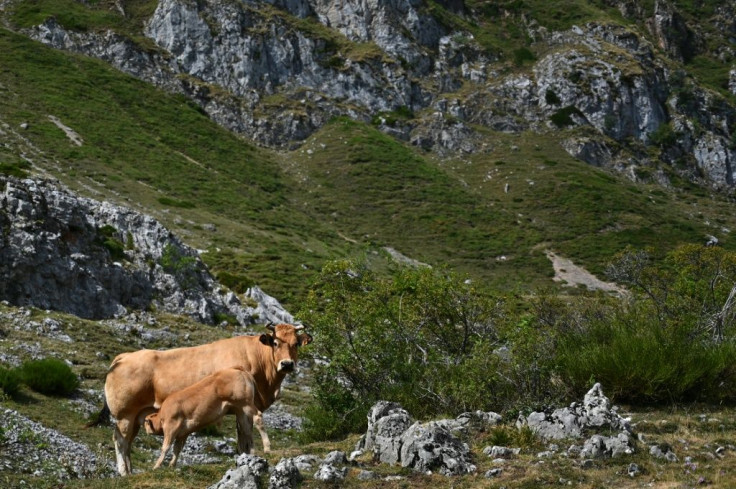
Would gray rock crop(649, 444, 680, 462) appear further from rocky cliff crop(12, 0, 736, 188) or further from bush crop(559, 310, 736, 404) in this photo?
rocky cliff crop(12, 0, 736, 188)

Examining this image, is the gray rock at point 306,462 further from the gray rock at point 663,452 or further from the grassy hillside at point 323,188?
the grassy hillside at point 323,188

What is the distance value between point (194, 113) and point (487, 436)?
4745 inches

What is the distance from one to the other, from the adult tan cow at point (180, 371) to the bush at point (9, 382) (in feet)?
16.8

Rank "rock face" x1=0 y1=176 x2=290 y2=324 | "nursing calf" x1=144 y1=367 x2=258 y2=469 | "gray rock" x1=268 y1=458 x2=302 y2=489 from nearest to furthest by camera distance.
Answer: "gray rock" x1=268 y1=458 x2=302 y2=489
"nursing calf" x1=144 y1=367 x2=258 y2=469
"rock face" x1=0 y1=176 x2=290 y2=324

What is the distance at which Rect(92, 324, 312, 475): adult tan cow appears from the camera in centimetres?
1029

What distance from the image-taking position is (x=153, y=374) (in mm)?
10477

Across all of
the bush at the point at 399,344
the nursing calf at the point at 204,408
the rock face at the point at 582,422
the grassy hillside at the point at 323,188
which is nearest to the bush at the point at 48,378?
the bush at the point at 399,344

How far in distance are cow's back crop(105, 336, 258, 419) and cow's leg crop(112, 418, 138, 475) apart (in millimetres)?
148

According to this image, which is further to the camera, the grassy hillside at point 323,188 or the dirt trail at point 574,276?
the dirt trail at point 574,276

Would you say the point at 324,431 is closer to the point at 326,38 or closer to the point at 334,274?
the point at 334,274

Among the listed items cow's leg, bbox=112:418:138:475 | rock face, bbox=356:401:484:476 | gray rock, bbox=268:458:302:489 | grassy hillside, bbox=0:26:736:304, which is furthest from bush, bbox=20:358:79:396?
grassy hillside, bbox=0:26:736:304

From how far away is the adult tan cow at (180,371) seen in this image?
1029cm

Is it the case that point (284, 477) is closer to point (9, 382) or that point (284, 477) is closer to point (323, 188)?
point (9, 382)

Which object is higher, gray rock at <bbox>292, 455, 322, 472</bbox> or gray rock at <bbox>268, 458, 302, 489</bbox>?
gray rock at <bbox>268, 458, 302, 489</bbox>
